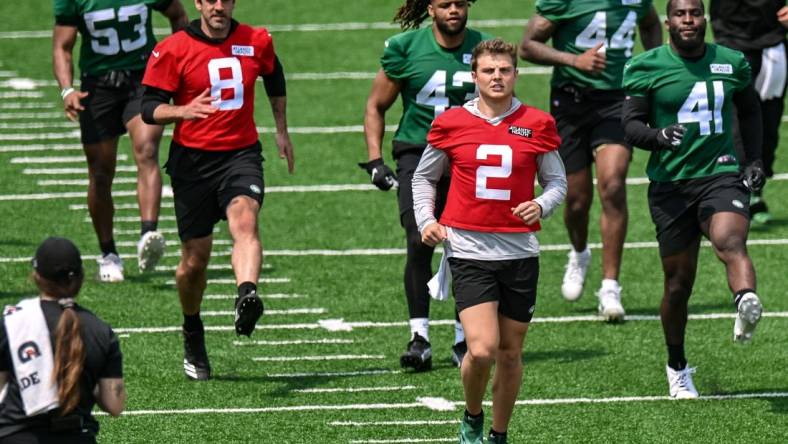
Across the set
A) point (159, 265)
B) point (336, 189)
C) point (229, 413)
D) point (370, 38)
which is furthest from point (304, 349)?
point (370, 38)

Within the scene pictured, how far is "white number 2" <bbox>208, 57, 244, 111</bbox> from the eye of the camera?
921cm

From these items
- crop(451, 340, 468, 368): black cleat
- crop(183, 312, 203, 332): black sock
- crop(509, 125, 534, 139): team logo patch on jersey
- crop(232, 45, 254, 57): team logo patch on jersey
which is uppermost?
crop(509, 125, 534, 139): team logo patch on jersey

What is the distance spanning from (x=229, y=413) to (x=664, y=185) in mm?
2589

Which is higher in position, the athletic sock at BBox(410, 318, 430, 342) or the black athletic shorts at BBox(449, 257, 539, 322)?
the black athletic shorts at BBox(449, 257, 539, 322)

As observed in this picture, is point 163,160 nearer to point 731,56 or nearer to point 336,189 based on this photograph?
point 336,189

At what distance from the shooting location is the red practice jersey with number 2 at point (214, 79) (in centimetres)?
919

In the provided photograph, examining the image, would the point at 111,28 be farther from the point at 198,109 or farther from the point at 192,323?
the point at 198,109

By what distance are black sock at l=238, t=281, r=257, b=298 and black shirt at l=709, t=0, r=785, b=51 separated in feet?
18.4

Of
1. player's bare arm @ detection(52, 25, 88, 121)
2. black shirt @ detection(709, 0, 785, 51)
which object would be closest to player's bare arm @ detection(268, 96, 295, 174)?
player's bare arm @ detection(52, 25, 88, 121)

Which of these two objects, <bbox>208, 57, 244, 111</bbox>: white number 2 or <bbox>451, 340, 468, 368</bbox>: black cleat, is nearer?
<bbox>208, 57, 244, 111</bbox>: white number 2

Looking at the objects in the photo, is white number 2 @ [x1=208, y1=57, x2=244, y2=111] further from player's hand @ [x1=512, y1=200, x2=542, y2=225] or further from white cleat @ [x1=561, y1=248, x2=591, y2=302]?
white cleat @ [x1=561, y1=248, x2=591, y2=302]

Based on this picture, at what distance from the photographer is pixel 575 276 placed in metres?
11.3

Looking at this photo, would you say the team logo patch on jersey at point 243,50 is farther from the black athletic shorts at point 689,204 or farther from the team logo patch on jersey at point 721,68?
the team logo patch on jersey at point 721,68

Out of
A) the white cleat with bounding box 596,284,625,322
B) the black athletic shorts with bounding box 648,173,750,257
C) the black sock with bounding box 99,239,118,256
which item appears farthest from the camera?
the black sock with bounding box 99,239,118,256
